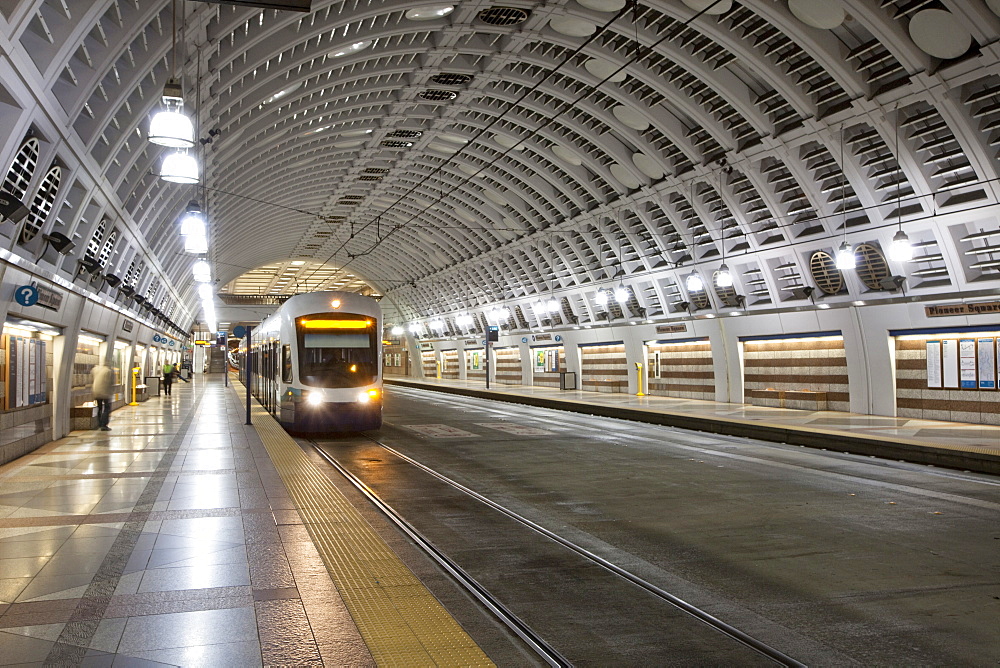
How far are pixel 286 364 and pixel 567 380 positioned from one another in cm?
2071

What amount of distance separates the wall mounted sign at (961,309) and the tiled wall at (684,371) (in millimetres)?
9903

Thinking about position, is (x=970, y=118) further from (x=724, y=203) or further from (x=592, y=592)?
(x=592, y=592)

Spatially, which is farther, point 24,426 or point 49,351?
point 49,351

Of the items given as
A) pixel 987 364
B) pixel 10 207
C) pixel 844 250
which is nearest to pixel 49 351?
pixel 10 207

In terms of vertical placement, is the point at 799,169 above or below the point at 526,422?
above

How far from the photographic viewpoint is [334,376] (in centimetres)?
1877

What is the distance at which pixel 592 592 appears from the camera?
655 centimetres

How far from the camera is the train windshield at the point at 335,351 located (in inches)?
736

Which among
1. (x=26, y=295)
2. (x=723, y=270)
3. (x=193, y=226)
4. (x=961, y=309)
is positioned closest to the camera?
(x=26, y=295)

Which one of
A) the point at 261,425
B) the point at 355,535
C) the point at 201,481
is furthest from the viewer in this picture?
the point at 261,425

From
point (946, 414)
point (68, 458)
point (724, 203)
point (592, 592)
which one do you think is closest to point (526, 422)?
point (724, 203)

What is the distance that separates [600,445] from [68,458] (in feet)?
34.5

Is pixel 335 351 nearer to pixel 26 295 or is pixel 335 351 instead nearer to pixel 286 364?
pixel 286 364

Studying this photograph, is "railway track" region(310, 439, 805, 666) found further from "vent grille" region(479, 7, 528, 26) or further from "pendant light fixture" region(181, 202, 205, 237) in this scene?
"vent grille" region(479, 7, 528, 26)
